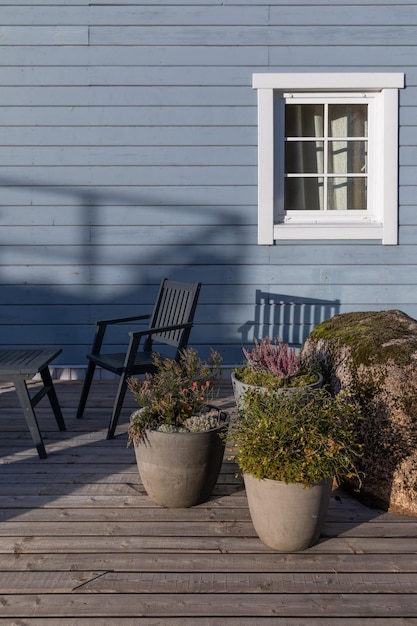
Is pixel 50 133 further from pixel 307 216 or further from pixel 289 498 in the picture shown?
pixel 289 498

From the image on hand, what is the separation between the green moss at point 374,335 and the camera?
2.69 metres

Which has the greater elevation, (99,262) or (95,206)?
(95,206)

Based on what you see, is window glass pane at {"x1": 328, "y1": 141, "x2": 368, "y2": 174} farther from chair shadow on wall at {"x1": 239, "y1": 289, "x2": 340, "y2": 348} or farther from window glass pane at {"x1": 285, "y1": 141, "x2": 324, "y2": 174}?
chair shadow on wall at {"x1": 239, "y1": 289, "x2": 340, "y2": 348}

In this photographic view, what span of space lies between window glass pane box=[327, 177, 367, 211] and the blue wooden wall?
0.33m

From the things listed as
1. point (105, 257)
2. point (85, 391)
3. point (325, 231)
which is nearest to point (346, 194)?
point (325, 231)

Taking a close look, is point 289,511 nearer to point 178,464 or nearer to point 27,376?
point 178,464

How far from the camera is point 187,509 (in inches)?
102

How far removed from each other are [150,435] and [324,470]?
74cm

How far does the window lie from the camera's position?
471cm

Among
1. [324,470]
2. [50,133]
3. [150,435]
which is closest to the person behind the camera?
[324,470]

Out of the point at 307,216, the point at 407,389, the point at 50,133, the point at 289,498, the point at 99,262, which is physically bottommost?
the point at 289,498

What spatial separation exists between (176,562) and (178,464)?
1.45ft

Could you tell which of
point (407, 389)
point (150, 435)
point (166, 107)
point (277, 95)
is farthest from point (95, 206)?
point (407, 389)

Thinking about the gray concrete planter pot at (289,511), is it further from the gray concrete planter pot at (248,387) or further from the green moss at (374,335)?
the green moss at (374,335)
